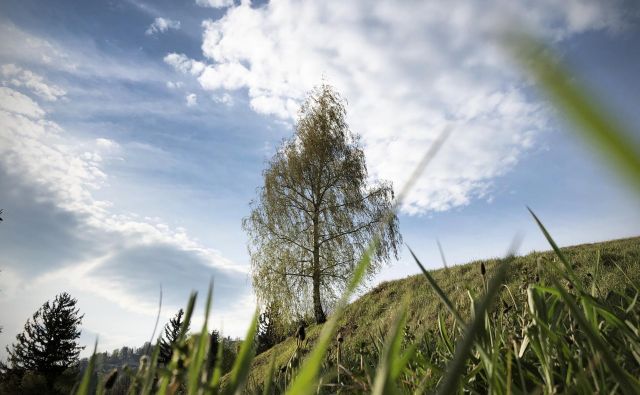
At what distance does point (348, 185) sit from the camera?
18391mm

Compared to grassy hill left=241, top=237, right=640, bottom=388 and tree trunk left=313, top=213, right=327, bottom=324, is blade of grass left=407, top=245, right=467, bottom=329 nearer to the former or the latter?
grassy hill left=241, top=237, right=640, bottom=388

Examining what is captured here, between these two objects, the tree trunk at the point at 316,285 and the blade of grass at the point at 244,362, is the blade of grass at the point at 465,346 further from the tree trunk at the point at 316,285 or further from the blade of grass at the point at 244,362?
the tree trunk at the point at 316,285

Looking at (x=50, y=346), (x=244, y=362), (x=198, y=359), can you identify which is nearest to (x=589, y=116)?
(x=244, y=362)

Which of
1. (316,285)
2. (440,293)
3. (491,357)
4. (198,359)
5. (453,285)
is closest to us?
(198,359)

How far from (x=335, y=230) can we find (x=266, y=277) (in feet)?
10.9

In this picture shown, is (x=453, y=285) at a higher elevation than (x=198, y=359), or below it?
higher

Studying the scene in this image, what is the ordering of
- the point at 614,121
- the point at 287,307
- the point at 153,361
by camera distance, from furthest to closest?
the point at 287,307 < the point at 153,361 < the point at 614,121

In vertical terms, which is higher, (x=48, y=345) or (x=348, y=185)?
(x=348, y=185)

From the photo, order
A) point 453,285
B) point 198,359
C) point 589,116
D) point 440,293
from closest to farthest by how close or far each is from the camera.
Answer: point 589,116 → point 198,359 → point 440,293 → point 453,285

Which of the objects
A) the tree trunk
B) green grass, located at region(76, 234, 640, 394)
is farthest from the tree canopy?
green grass, located at region(76, 234, 640, 394)

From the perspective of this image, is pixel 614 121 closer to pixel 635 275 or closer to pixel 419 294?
pixel 635 275

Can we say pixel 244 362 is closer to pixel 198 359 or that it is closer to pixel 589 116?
pixel 198 359

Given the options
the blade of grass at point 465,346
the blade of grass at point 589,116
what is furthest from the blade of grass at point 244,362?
the blade of grass at point 589,116

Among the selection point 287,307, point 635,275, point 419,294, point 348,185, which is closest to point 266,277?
point 287,307
